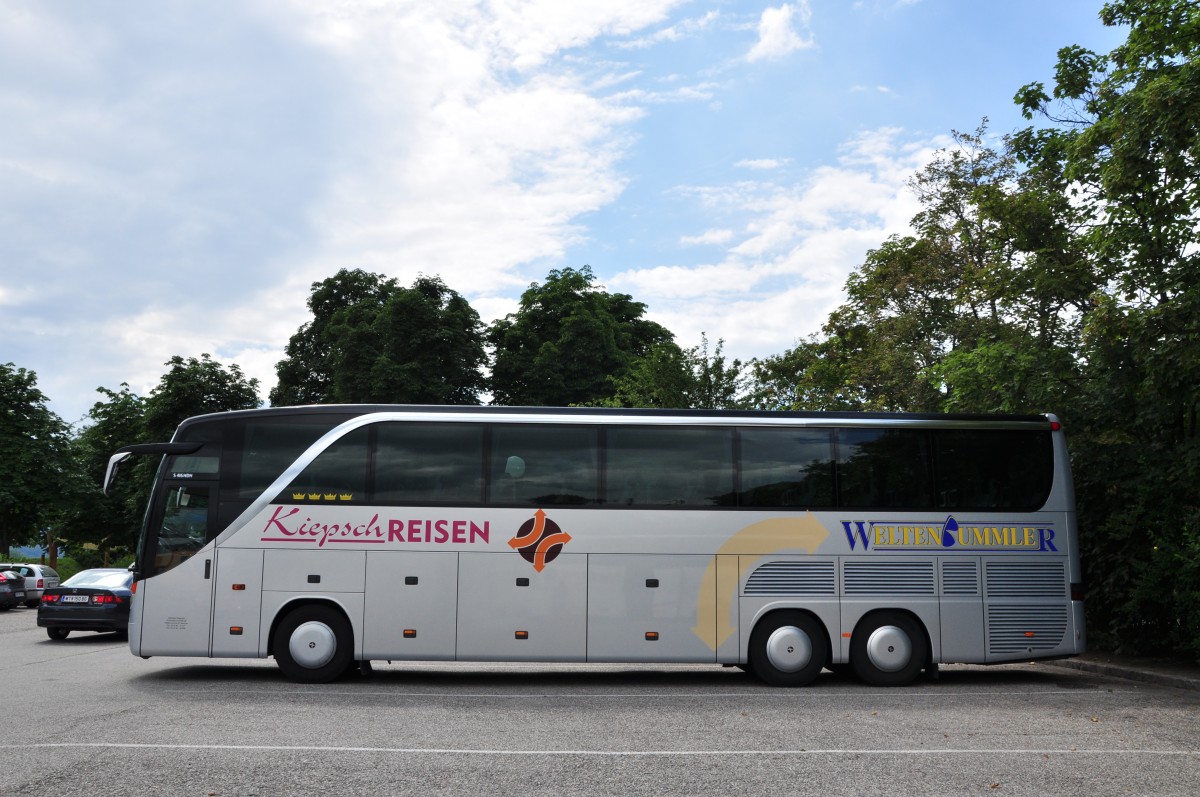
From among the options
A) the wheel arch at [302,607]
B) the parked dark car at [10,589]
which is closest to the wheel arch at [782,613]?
the wheel arch at [302,607]

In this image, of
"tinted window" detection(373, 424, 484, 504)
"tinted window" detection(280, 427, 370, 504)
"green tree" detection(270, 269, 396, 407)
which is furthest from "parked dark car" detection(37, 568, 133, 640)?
"green tree" detection(270, 269, 396, 407)

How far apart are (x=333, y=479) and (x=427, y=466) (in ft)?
3.92

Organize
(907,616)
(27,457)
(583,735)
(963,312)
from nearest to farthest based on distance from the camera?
(583,735) < (907,616) < (963,312) < (27,457)

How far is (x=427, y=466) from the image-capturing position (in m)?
13.1

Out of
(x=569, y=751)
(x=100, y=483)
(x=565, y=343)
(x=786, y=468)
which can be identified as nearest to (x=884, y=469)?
(x=786, y=468)

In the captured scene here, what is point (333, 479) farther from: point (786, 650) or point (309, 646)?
point (786, 650)

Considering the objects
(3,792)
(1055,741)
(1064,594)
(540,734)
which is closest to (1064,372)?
(1064,594)

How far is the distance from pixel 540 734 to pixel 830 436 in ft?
20.0

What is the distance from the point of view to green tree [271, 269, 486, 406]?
45844 millimetres

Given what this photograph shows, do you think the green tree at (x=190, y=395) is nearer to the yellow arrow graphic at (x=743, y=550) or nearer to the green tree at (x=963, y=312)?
the green tree at (x=963, y=312)

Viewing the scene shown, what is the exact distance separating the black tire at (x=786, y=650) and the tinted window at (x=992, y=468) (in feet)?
8.04

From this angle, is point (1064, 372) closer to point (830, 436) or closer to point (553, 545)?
point (830, 436)

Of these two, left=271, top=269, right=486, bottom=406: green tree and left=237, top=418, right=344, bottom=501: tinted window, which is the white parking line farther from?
left=271, top=269, right=486, bottom=406: green tree

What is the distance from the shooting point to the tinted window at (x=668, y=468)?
1317cm
